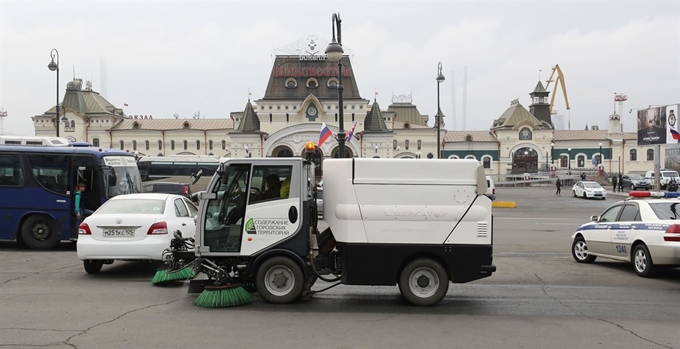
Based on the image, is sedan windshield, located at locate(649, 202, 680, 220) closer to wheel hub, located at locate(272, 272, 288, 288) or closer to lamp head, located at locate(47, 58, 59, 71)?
wheel hub, located at locate(272, 272, 288, 288)

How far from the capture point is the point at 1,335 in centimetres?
671

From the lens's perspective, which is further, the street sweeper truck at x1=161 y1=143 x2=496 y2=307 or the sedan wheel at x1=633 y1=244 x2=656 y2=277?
the sedan wheel at x1=633 y1=244 x2=656 y2=277

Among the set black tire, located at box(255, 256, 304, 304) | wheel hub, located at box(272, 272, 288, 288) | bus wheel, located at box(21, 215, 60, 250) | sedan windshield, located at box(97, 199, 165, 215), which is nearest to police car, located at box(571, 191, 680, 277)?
black tire, located at box(255, 256, 304, 304)

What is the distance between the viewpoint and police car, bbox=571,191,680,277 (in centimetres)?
1049

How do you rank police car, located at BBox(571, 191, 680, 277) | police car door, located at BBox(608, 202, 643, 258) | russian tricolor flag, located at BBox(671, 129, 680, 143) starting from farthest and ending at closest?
russian tricolor flag, located at BBox(671, 129, 680, 143) < police car door, located at BBox(608, 202, 643, 258) < police car, located at BBox(571, 191, 680, 277)

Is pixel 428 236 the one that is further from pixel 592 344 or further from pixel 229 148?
pixel 229 148

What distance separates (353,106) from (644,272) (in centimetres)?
6430

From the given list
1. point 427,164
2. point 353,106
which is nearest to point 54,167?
point 427,164

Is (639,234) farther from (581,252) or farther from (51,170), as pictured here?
(51,170)

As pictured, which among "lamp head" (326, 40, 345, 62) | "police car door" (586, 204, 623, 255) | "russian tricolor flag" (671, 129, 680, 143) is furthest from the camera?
"russian tricolor flag" (671, 129, 680, 143)

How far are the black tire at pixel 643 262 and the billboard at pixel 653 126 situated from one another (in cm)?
4208

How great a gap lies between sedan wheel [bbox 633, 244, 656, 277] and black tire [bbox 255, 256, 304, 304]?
6.98 metres

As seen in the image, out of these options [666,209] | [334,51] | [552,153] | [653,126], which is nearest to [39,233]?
[334,51]

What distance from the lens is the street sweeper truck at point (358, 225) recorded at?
26.8ft
